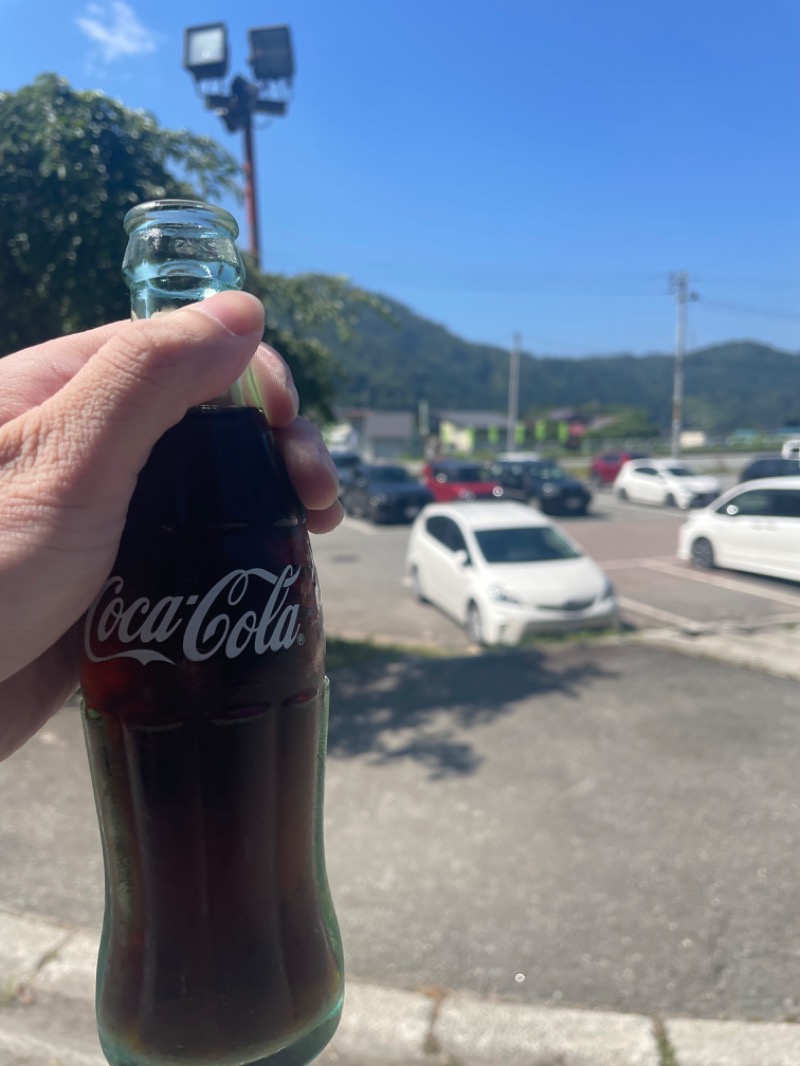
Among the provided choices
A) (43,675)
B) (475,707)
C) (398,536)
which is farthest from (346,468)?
(43,675)

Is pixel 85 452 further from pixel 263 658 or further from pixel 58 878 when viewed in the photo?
pixel 58 878

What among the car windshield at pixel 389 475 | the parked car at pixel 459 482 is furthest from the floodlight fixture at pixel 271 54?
the parked car at pixel 459 482

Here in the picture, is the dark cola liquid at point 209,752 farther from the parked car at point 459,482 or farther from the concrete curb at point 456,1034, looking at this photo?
the parked car at point 459,482

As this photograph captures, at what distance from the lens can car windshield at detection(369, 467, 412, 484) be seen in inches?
966

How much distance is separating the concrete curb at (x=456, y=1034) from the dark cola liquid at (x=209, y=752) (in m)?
1.85

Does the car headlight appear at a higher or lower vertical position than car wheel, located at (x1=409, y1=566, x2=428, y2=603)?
higher

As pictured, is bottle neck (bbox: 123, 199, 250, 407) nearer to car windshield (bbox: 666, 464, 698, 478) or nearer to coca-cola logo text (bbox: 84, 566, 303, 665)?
coca-cola logo text (bbox: 84, 566, 303, 665)

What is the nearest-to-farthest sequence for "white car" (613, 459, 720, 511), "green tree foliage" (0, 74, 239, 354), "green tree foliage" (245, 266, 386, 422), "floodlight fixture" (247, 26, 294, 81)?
1. "green tree foliage" (0, 74, 239, 354)
2. "green tree foliage" (245, 266, 386, 422)
3. "floodlight fixture" (247, 26, 294, 81)
4. "white car" (613, 459, 720, 511)

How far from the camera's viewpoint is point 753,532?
13383mm

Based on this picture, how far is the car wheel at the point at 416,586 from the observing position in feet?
38.9

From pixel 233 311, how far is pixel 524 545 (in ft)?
30.0

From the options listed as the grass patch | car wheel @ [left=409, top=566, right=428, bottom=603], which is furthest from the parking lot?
the grass patch

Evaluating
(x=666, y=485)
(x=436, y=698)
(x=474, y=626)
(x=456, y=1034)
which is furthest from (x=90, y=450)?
(x=666, y=485)

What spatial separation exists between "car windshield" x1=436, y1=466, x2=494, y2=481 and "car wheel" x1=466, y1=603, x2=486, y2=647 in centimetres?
1608
